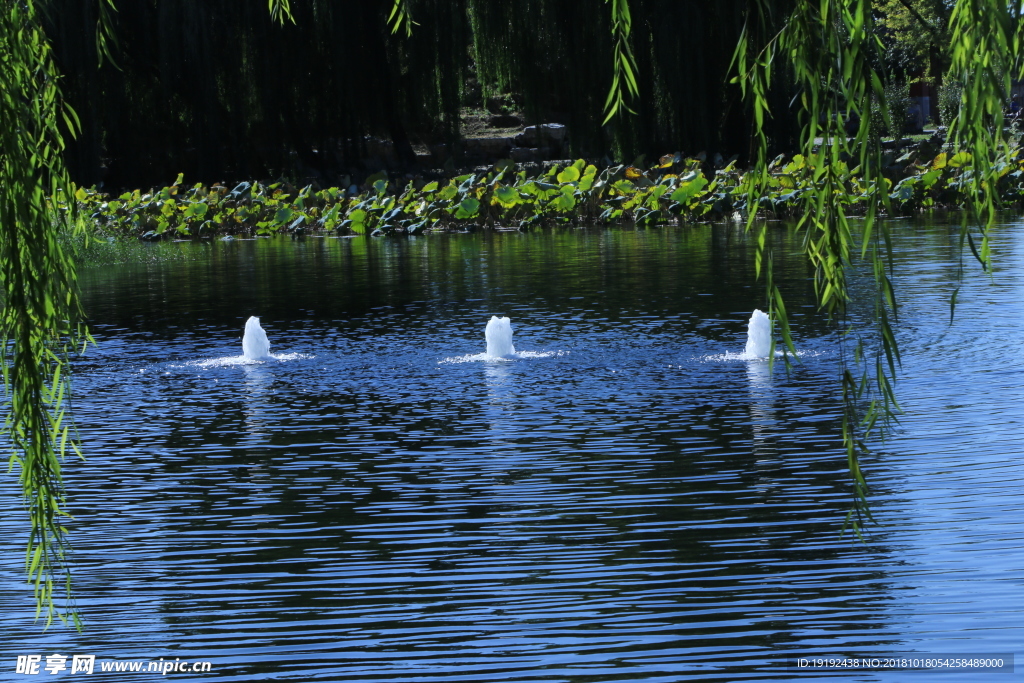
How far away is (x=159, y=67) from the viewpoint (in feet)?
→ 87.7

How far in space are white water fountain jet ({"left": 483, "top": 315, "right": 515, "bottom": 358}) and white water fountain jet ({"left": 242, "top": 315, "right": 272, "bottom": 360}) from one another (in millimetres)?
1793

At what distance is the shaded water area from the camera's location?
13.1 feet

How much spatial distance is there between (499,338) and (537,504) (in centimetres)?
407

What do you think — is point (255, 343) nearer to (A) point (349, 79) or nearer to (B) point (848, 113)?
(B) point (848, 113)

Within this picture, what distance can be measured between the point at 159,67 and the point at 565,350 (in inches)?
766

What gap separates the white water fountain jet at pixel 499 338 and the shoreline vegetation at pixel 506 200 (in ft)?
38.2

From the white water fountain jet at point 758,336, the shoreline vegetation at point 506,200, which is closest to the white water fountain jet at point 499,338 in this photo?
the white water fountain jet at point 758,336

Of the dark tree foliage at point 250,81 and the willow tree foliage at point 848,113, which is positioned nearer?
the willow tree foliage at point 848,113

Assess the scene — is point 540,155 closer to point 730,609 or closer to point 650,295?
point 650,295

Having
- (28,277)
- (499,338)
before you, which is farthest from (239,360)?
(28,277)

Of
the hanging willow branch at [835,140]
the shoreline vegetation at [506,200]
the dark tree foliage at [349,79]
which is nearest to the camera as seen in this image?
the hanging willow branch at [835,140]

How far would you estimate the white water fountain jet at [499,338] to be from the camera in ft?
31.1

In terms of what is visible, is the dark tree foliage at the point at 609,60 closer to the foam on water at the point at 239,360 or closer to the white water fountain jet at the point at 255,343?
the foam on water at the point at 239,360

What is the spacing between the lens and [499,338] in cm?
955
